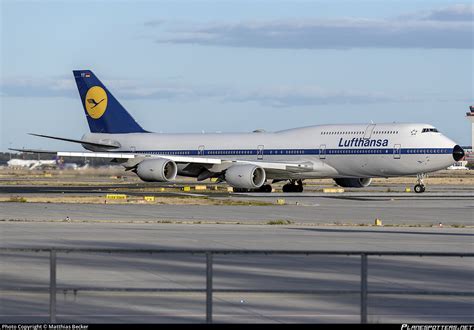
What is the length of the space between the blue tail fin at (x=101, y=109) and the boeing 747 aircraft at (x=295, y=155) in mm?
2162

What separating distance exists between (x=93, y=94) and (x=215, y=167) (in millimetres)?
13685

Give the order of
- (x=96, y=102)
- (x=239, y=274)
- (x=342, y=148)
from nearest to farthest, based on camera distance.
Result: (x=239, y=274) < (x=342, y=148) < (x=96, y=102)

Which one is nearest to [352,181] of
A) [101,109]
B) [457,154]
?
[457,154]

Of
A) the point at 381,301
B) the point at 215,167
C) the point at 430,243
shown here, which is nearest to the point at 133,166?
the point at 215,167

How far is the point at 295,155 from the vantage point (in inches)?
2398

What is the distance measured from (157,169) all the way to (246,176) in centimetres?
507

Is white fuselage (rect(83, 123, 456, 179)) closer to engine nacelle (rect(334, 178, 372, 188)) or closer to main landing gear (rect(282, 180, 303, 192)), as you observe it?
main landing gear (rect(282, 180, 303, 192))

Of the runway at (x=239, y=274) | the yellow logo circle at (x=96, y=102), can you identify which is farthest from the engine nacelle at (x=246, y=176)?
the runway at (x=239, y=274)

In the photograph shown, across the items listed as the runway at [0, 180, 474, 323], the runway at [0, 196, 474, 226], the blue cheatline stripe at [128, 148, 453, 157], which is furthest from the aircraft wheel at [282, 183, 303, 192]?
the runway at [0, 180, 474, 323]

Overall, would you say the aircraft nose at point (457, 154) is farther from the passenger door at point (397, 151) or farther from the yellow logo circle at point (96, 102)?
the yellow logo circle at point (96, 102)

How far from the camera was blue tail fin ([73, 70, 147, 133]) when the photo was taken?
69.4m

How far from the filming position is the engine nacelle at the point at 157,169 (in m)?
57.8

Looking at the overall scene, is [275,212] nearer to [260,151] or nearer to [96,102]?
[260,151]

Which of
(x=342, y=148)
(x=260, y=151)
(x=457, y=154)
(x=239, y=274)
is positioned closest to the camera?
(x=239, y=274)
